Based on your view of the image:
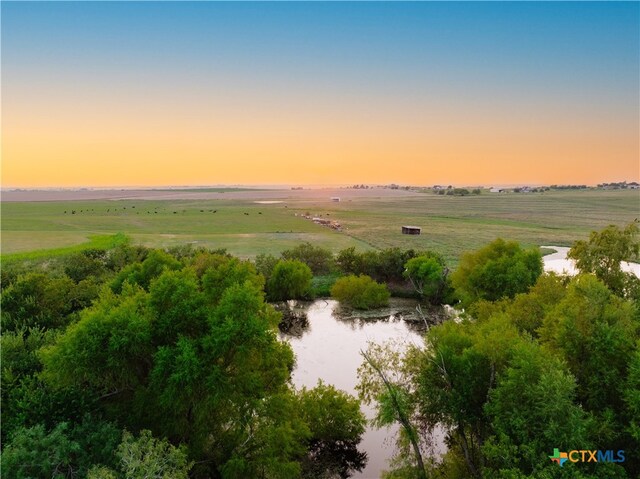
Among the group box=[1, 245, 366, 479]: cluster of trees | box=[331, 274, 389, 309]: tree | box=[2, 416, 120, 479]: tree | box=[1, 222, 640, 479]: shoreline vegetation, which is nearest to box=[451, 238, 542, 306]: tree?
box=[331, 274, 389, 309]: tree

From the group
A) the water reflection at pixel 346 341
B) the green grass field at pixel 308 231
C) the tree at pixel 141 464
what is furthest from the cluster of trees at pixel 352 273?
the tree at pixel 141 464

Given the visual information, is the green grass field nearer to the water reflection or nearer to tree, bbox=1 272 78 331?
the water reflection

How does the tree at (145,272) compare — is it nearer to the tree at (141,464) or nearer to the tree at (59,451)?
the tree at (59,451)

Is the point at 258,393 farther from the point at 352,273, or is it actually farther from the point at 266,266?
the point at 352,273

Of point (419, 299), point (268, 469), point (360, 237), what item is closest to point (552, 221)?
point (360, 237)

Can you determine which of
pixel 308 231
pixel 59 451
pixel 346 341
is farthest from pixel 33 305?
pixel 308 231
